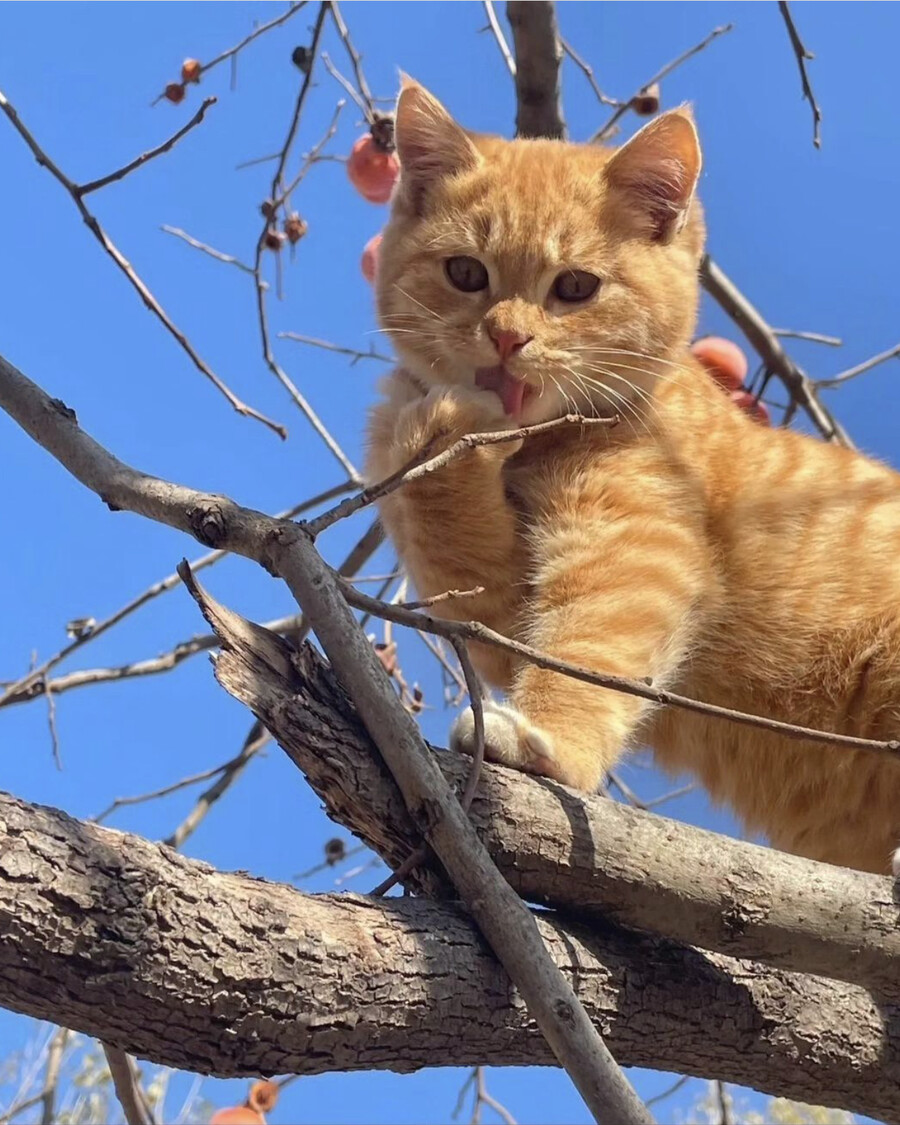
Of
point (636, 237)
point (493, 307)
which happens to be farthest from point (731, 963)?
point (636, 237)

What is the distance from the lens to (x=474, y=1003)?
42.5 inches

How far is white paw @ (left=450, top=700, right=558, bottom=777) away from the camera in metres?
1.35

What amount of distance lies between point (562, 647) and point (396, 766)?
60cm

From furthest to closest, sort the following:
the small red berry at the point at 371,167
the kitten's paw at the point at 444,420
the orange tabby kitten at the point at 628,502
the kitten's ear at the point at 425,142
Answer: the small red berry at the point at 371,167 < the kitten's ear at the point at 425,142 < the orange tabby kitten at the point at 628,502 < the kitten's paw at the point at 444,420

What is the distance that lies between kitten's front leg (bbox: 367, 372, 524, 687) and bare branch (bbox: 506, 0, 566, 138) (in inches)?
35.9

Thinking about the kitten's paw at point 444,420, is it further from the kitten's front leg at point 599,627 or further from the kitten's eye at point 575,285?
the kitten's eye at point 575,285

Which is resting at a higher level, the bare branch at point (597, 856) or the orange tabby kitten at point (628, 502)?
the orange tabby kitten at point (628, 502)

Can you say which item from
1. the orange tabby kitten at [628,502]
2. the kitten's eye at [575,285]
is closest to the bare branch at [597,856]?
the orange tabby kitten at [628,502]

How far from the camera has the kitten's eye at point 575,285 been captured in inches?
75.7

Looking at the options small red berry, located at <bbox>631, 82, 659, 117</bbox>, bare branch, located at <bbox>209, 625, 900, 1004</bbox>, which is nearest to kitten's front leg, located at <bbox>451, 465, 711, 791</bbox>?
bare branch, located at <bbox>209, 625, 900, 1004</bbox>

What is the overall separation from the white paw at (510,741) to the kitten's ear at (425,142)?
3.79ft

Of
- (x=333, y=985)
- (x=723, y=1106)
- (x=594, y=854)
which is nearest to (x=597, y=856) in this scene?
(x=594, y=854)

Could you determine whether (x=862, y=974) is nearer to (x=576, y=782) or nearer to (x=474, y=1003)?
(x=576, y=782)

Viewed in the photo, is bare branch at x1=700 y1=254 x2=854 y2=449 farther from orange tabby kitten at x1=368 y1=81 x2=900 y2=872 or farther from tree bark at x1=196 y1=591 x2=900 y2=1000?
tree bark at x1=196 y1=591 x2=900 y2=1000
